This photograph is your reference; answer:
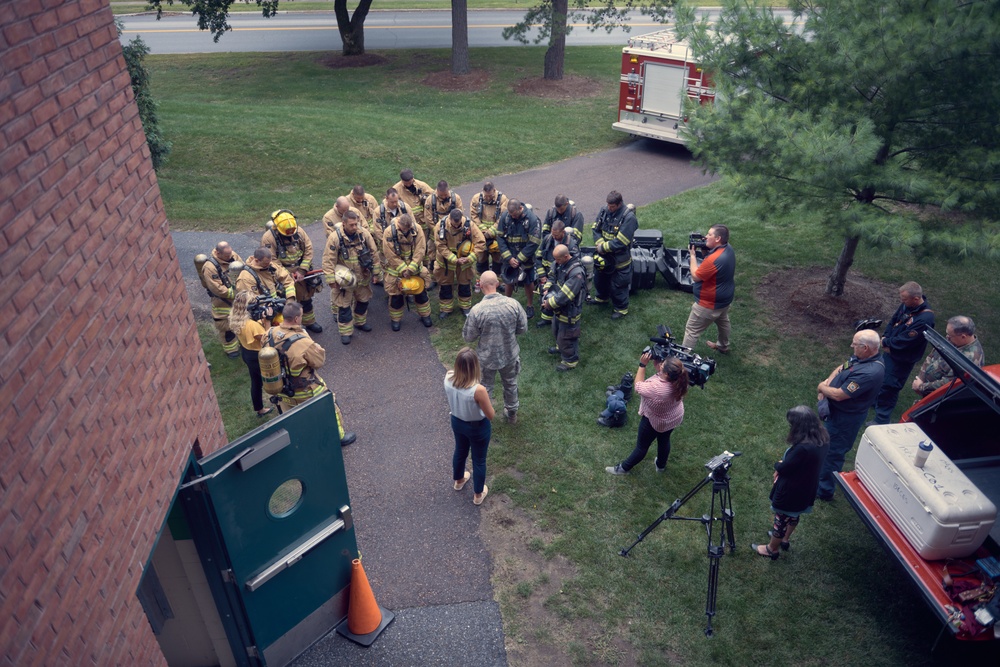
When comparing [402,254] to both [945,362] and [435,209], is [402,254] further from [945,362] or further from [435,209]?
[945,362]

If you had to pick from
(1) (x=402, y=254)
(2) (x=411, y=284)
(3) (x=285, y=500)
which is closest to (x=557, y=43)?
(1) (x=402, y=254)

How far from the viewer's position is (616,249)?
971 cm

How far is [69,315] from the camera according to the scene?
3467mm

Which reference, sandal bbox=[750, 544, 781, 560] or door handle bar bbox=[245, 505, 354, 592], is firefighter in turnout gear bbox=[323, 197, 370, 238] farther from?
sandal bbox=[750, 544, 781, 560]

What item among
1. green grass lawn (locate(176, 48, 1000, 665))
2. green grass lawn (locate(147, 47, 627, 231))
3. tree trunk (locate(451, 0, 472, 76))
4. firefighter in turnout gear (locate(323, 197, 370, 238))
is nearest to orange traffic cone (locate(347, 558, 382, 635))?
green grass lawn (locate(176, 48, 1000, 665))

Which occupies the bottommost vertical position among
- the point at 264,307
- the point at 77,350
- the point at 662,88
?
the point at 264,307

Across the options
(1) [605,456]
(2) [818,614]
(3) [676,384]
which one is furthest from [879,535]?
(1) [605,456]

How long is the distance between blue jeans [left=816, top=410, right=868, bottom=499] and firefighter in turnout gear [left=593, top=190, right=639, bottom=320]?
3.81m

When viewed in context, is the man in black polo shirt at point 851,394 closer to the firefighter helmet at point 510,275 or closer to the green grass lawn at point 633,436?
the green grass lawn at point 633,436

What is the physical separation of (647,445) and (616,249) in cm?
344

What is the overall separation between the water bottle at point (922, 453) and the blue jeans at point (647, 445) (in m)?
2.06

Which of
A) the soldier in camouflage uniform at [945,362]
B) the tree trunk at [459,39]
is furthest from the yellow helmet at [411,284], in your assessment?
the tree trunk at [459,39]

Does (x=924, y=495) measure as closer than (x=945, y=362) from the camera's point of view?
Yes

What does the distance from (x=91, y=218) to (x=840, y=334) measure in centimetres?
901
